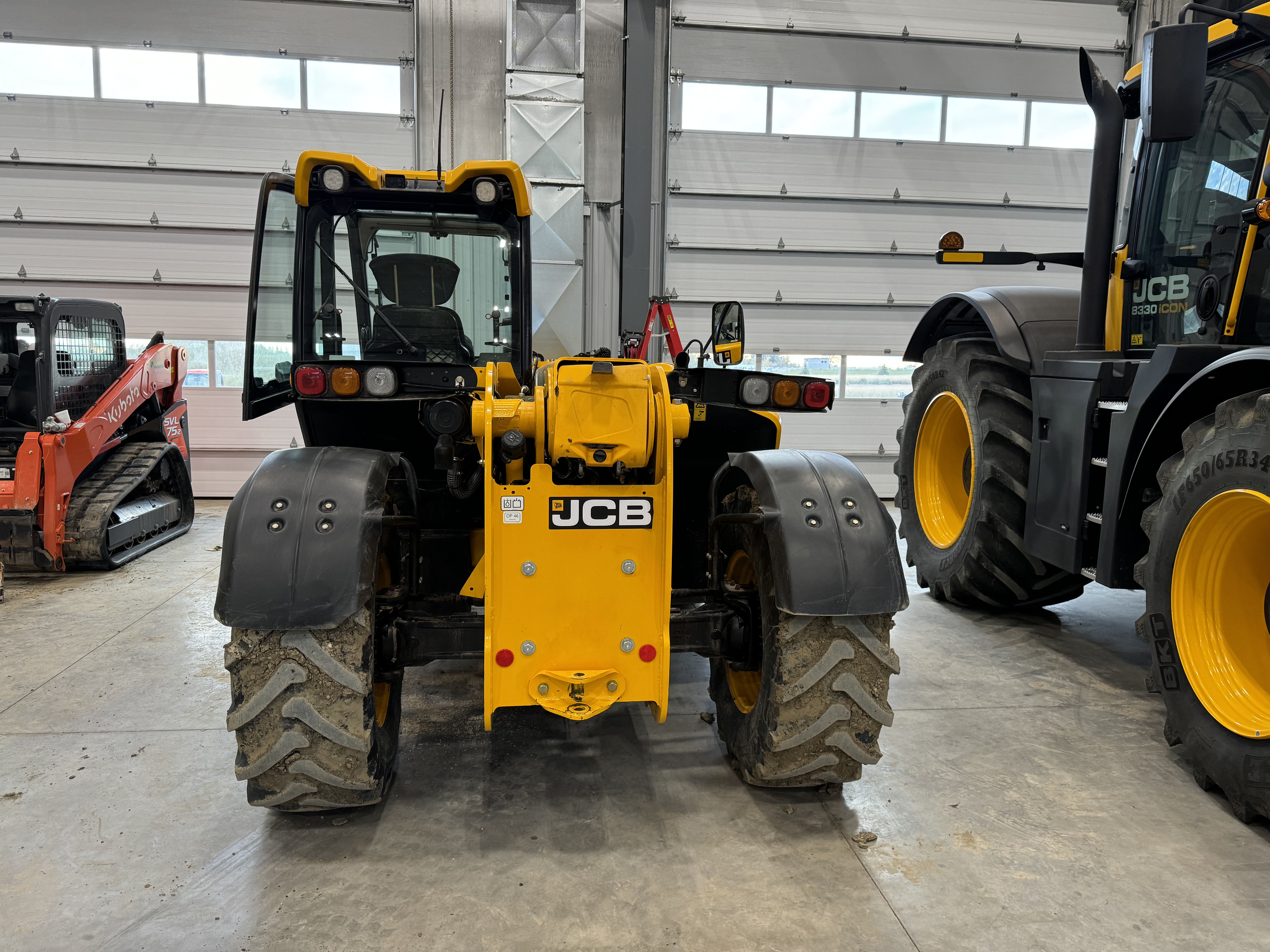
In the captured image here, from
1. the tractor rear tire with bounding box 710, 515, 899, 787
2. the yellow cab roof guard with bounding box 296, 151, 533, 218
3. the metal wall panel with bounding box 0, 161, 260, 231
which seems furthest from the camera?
the metal wall panel with bounding box 0, 161, 260, 231

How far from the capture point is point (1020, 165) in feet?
33.2

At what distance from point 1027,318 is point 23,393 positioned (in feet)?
24.0

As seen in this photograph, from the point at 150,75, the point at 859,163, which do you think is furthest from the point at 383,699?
the point at 150,75

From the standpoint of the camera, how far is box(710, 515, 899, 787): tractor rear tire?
2693mm

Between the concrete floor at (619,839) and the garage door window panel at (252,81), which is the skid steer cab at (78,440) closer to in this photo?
the concrete floor at (619,839)

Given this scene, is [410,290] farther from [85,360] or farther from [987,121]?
[987,121]

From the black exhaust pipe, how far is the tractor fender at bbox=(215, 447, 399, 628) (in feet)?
11.8

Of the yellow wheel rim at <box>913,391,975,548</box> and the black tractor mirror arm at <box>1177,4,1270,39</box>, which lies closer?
the black tractor mirror arm at <box>1177,4,1270,39</box>

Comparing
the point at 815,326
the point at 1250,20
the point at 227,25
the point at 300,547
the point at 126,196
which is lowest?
the point at 300,547

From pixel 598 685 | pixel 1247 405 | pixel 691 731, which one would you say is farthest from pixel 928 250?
pixel 598 685

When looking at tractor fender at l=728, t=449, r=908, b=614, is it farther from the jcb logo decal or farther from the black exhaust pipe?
the black exhaust pipe

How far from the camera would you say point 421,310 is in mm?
3770

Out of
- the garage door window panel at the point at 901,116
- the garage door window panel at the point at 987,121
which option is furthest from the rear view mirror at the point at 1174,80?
the garage door window panel at the point at 987,121

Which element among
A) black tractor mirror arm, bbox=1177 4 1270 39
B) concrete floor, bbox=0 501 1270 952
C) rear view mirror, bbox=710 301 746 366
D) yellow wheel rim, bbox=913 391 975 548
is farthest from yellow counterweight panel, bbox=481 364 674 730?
yellow wheel rim, bbox=913 391 975 548
